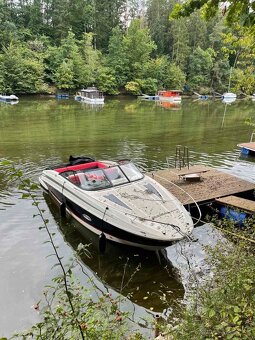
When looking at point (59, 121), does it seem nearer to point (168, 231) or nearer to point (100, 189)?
point (100, 189)

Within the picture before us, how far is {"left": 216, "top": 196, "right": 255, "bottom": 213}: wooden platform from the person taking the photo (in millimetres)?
8763

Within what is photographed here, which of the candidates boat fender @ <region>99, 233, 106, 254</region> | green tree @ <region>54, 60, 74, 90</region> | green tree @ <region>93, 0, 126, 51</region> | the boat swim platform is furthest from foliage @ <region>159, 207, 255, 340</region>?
green tree @ <region>93, 0, 126, 51</region>

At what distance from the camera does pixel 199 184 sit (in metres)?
11.0

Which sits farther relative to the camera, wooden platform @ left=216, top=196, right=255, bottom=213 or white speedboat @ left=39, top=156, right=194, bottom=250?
wooden platform @ left=216, top=196, right=255, bottom=213

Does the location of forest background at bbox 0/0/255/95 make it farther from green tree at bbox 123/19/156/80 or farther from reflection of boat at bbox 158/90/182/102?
reflection of boat at bbox 158/90/182/102

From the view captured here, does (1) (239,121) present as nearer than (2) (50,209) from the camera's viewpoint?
No

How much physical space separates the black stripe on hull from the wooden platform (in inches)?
121

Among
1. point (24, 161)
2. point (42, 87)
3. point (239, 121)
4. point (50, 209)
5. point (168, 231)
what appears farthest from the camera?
point (42, 87)

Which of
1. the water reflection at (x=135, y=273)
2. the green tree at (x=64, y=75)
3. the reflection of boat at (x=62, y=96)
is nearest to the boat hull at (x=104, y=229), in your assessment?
the water reflection at (x=135, y=273)

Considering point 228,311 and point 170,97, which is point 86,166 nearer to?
point 228,311

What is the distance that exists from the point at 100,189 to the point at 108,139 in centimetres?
1266

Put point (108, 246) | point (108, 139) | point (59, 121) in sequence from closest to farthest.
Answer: point (108, 246) < point (108, 139) < point (59, 121)

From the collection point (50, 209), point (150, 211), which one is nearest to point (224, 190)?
point (150, 211)

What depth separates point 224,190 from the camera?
10.5 metres
